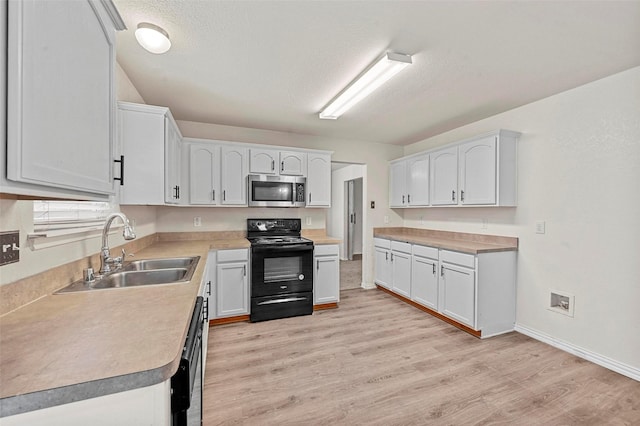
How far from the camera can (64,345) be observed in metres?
0.86

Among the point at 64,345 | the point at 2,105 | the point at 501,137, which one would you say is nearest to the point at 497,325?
the point at 501,137

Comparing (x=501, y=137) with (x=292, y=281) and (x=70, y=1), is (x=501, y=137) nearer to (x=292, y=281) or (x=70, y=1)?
(x=292, y=281)

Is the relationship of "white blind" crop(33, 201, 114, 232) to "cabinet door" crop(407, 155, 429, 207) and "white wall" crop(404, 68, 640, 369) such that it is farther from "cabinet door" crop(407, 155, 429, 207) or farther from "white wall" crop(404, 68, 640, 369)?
"white wall" crop(404, 68, 640, 369)

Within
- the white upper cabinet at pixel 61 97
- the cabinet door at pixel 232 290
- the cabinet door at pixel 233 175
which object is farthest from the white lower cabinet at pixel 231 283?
the white upper cabinet at pixel 61 97

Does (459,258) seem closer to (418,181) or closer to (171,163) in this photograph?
(418,181)

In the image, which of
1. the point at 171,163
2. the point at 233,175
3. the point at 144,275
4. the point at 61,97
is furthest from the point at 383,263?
the point at 61,97

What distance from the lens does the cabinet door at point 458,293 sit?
293 cm

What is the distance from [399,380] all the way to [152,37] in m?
2.93

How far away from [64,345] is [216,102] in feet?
8.83

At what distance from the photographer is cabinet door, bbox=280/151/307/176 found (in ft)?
12.3

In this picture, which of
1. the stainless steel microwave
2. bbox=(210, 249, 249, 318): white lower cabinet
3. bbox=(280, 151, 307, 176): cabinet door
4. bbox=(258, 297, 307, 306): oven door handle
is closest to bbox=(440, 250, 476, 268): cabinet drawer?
bbox=(258, 297, 307, 306): oven door handle

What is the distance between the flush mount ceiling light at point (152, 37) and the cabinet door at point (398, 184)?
3461mm

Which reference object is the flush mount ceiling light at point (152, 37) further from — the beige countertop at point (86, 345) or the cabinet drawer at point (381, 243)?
the cabinet drawer at point (381, 243)

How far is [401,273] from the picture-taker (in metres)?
4.02
